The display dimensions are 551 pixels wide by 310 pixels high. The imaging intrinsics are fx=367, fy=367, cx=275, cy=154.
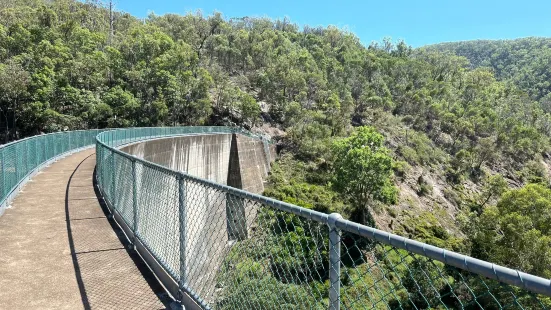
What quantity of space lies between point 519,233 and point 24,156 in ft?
85.9

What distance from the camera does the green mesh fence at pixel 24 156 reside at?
7.64 m

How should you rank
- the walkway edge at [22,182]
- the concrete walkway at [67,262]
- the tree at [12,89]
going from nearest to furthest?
the concrete walkway at [67,262], the walkway edge at [22,182], the tree at [12,89]

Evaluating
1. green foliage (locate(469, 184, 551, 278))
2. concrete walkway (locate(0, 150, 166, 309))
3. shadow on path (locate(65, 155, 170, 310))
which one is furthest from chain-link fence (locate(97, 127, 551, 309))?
green foliage (locate(469, 184, 551, 278))

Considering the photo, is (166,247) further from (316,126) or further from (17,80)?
(316,126)

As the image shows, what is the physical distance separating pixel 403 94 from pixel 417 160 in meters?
26.7

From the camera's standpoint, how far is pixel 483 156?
61500mm

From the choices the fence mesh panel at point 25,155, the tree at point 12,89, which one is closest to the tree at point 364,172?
the fence mesh panel at point 25,155

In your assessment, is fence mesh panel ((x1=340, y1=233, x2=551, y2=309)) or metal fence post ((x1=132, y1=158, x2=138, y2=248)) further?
metal fence post ((x1=132, y1=158, x2=138, y2=248))

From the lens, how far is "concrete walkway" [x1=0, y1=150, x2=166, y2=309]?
4.15m

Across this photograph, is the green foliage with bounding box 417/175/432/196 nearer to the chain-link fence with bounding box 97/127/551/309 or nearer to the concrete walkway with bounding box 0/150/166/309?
the chain-link fence with bounding box 97/127/551/309

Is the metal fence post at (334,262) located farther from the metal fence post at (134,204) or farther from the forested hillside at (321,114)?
the forested hillside at (321,114)

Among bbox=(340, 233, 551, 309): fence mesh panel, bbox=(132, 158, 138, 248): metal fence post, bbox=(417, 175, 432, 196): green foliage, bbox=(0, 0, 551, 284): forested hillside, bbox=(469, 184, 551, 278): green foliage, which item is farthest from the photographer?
bbox=(417, 175, 432, 196): green foliage

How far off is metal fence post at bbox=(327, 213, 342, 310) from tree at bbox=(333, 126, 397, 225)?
1255 inches

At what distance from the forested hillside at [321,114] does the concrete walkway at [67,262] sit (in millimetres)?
23903
